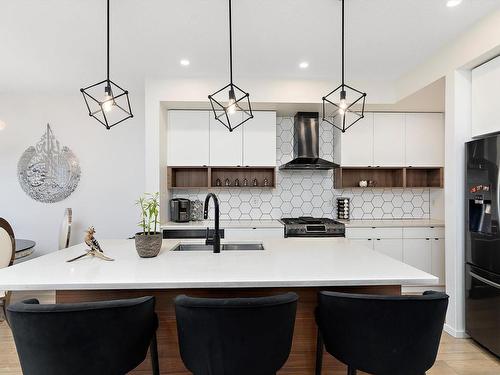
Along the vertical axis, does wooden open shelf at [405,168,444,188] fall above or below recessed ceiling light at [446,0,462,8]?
below

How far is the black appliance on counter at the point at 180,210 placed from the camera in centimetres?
384

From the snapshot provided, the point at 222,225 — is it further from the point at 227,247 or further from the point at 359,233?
the point at 359,233

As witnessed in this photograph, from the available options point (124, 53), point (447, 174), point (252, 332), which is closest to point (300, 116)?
point (447, 174)

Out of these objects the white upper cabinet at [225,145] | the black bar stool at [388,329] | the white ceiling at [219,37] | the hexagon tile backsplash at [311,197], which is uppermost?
the white ceiling at [219,37]

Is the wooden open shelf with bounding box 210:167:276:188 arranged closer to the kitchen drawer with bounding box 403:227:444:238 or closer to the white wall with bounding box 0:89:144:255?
the white wall with bounding box 0:89:144:255

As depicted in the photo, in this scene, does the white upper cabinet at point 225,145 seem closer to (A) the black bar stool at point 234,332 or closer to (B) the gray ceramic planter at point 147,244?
(B) the gray ceramic planter at point 147,244

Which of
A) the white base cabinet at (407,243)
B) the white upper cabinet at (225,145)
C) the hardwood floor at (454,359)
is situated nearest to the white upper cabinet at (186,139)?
the white upper cabinet at (225,145)

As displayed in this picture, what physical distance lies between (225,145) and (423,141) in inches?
105

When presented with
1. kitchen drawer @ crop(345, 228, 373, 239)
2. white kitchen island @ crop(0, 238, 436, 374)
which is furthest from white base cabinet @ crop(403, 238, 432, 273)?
white kitchen island @ crop(0, 238, 436, 374)

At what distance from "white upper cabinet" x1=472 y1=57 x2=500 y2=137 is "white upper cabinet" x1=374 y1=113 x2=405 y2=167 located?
4.55 feet

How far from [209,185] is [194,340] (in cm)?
291

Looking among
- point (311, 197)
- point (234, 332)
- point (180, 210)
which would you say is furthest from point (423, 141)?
point (234, 332)

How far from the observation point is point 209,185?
397cm

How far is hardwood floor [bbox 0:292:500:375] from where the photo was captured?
7.18ft
